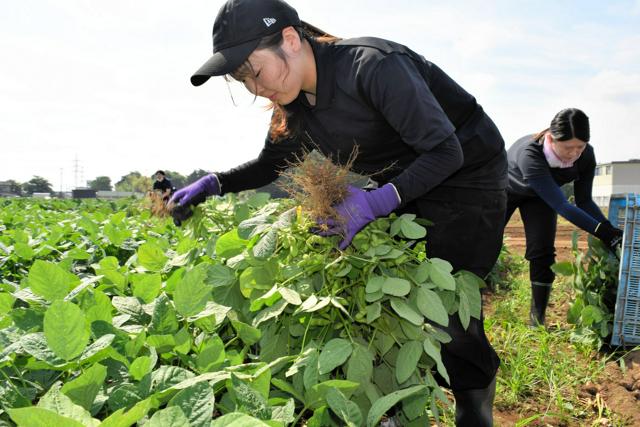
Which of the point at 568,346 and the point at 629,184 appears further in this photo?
the point at 629,184

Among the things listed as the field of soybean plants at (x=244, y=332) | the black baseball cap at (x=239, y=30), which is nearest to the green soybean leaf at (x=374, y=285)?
the field of soybean plants at (x=244, y=332)

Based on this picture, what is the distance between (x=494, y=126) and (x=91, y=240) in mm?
2046

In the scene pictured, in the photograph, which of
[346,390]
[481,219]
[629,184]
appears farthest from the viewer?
[629,184]

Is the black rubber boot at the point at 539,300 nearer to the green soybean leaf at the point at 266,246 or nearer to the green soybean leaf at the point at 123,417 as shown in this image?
the green soybean leaf at the point at 266,246

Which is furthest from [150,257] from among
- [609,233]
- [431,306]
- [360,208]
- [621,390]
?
[609,233]

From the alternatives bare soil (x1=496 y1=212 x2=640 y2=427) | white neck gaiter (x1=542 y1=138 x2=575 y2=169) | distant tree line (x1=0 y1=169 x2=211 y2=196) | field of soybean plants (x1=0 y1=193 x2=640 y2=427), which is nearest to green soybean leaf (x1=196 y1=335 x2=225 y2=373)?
field of soybean plants (x1=0 y1=193 x2=640 y2=427)

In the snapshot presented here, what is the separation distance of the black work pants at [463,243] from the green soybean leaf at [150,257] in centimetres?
99

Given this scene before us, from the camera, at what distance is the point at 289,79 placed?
1723mm

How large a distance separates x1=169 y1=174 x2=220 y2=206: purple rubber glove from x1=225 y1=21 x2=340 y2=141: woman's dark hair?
0.34 meters

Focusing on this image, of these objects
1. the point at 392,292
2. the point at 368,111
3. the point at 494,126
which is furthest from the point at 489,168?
the point at 392,292

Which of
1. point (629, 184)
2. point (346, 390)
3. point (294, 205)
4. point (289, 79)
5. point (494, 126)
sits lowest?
point (629, 184)

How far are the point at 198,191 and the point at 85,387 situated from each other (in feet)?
4.64

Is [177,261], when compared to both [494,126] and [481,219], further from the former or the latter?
[494,126]

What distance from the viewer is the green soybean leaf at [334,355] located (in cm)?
104
